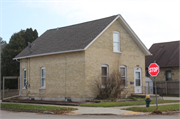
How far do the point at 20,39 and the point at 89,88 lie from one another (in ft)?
66.4

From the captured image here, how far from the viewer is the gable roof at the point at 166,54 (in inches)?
1442

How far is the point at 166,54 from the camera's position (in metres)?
38.9

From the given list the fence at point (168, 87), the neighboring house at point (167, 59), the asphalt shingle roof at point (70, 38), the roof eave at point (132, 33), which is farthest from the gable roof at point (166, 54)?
the asphalt shingle roof at point (70, 38)

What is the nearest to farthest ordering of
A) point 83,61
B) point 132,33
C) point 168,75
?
1. point 83,61
2. point 132,33
3. point 168,75

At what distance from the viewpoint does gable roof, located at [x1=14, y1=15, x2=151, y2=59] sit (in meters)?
24.0

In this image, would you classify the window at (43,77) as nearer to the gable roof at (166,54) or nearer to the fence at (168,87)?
the fence at (168,87)

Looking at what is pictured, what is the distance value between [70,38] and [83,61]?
419 centimetres

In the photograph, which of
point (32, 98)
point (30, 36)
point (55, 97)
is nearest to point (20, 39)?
point (30, 36)

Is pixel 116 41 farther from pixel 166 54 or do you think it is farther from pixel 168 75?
pixel 166 54

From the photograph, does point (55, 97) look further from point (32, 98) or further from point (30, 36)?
point (30, 36)

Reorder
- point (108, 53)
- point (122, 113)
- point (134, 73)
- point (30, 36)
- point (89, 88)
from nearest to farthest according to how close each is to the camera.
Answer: point (122, 113)
point (89, 88)
point (108, 53)
point (134, 73)
point (30, 36)

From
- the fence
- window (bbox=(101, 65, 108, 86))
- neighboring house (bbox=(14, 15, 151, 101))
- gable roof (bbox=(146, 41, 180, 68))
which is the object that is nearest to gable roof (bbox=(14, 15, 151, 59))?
neighboring house (bbox=(14, 15, 151, 101))

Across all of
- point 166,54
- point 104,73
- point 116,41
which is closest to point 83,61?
point 104,73

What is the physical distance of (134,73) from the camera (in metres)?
27.1
